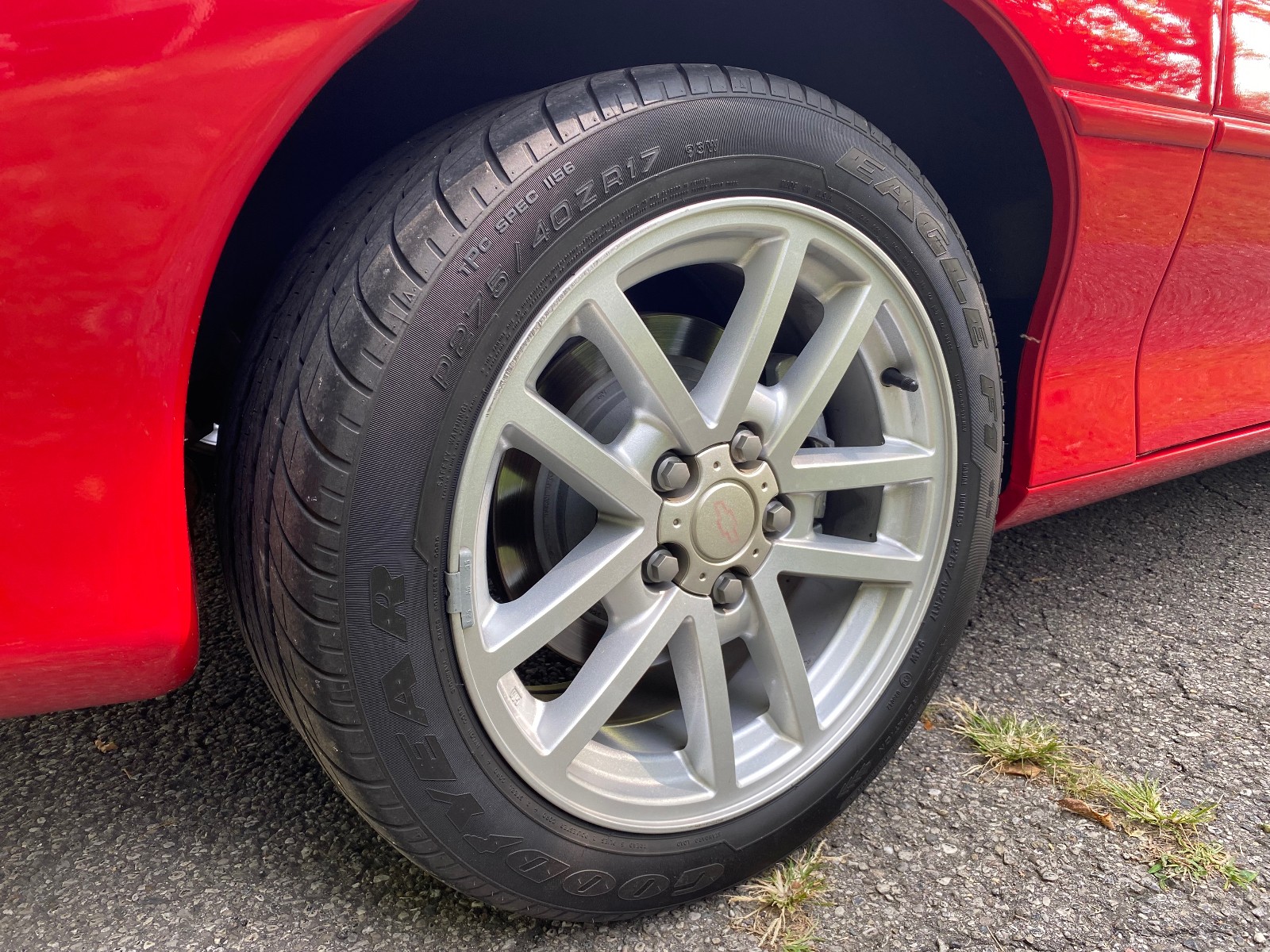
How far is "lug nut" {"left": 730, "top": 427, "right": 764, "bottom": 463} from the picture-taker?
118cm

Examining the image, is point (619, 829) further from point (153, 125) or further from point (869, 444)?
point (153, 125)

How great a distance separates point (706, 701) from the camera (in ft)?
3.94

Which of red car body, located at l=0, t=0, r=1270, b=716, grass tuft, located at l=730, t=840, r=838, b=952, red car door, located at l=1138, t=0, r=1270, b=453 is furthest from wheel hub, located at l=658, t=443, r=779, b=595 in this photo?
red car door, located at l=1138, t=0, r=1270, b=453

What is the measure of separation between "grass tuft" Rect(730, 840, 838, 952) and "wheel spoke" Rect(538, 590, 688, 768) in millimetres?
328

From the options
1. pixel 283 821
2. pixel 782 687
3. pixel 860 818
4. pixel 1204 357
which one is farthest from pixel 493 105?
pixel 1204 357

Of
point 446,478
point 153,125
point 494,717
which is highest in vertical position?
point 153,125

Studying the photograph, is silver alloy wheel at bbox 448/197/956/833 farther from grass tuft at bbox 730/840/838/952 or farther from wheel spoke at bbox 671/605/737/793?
grass tuft at bbox 730/840/838/952

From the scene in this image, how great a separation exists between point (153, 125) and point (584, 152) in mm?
396

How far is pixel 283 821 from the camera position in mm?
1314

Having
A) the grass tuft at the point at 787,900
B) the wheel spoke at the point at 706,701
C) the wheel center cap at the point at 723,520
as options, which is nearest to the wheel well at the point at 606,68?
the wheel center cap at the point at 723,520

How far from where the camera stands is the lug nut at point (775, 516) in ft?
4.00

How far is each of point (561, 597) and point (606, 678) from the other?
12 centimetres

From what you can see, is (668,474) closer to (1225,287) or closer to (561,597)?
(561,597)

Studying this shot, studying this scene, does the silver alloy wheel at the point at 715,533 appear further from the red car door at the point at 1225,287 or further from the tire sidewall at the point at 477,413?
the red car door at the point at 1225,287
